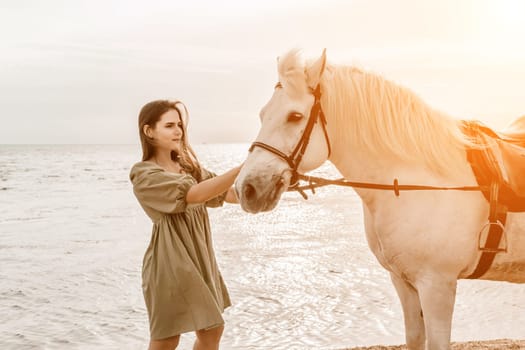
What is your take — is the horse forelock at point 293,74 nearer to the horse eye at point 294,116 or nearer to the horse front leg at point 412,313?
the horse eye at point 294,116

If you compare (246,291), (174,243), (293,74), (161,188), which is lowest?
(246,291)

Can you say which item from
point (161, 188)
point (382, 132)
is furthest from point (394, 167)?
point (161, 188)

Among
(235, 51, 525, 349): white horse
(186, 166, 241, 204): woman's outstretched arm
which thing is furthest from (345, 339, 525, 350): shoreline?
(186, 166, 241, 204): woman's outstretched arm

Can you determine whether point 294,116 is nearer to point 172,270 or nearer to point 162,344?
point 172,270

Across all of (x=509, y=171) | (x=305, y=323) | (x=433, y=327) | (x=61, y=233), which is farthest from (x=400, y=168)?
(x=61, y=233)

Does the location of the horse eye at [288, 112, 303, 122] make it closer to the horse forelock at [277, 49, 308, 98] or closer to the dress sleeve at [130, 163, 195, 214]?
the horse forelock at [277, 49, 308, 98]

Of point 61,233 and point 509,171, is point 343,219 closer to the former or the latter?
point 61,233

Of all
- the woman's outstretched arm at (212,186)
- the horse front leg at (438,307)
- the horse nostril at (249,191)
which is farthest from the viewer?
the woman's outstretched arm at (212,186)

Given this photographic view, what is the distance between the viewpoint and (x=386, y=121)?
266 centimetres

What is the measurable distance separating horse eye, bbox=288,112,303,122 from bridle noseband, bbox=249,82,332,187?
0.06 metres

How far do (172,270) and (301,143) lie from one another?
1.02 m

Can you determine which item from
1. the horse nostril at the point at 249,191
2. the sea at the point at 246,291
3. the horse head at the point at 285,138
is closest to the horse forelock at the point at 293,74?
the horse head at the point at 285,138

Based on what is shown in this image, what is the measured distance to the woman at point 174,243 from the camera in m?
2.82

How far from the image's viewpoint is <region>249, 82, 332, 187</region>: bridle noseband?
2480 millimetres
